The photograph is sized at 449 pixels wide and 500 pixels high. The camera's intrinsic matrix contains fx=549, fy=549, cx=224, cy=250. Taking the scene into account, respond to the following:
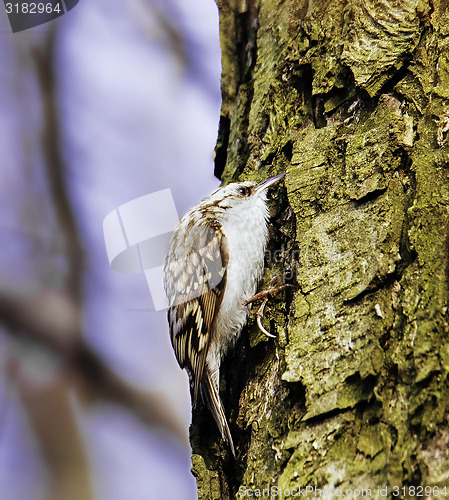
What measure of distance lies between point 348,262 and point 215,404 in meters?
0.78

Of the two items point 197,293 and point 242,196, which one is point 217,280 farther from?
point 242,196

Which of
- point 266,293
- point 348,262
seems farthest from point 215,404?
point 348,262

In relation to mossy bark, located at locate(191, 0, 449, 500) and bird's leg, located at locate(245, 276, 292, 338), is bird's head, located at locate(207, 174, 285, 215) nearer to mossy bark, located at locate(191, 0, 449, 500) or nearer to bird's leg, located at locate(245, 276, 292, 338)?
mossy bark, located at locate(191, 0, 449, 500)

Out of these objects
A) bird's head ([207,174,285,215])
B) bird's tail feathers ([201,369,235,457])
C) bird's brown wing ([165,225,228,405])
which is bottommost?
bird's tail feathers ([201,369,235,457])

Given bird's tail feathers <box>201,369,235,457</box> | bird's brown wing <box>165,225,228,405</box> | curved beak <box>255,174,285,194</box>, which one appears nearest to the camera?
bird's tail feathers <box>201,369,235,457</box>

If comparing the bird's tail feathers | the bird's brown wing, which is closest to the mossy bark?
the bird's tail feathers

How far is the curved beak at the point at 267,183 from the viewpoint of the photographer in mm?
2070

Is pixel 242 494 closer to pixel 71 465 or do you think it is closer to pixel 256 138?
pixel 256 138

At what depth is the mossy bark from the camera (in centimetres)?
118

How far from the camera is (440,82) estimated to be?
5.17 feet

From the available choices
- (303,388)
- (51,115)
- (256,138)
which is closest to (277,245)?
(256,138)

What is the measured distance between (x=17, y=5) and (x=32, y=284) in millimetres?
2240

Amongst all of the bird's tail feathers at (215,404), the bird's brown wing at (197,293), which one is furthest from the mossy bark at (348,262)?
the bird's brown wing at (197,293)

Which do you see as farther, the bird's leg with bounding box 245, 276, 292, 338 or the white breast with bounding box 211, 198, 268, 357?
the white breast with bounding box 211, 198, 268, 357
